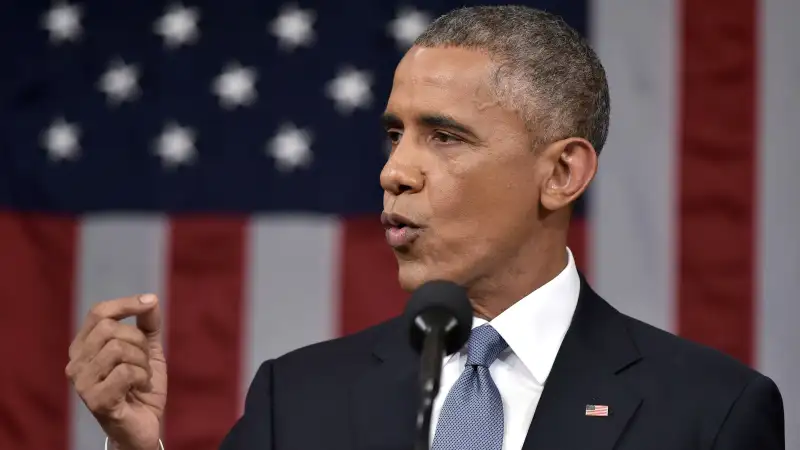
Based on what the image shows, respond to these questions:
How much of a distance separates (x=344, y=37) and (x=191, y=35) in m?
0.39

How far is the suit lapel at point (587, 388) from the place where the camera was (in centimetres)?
184

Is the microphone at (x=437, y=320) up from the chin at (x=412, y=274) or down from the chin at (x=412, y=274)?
down

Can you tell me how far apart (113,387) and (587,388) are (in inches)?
27.7

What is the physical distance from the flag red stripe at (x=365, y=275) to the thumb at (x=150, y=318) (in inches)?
52.7

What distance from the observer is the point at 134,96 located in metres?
3.20

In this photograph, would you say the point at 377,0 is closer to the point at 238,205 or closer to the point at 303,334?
the point at 238,205

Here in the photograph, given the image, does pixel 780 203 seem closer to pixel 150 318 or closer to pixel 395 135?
pixel 395 135

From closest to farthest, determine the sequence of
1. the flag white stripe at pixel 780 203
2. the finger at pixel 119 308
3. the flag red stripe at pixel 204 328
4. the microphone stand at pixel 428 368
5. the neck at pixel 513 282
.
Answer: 1. the microphone stand at pixel 428 368
2. the finger at pixel 119 308
3. the neck at pixel 513 282
4. the flag white stripe at pixel 780 203
5. the flag red stripe at pixel 204 328

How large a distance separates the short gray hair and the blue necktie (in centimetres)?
33

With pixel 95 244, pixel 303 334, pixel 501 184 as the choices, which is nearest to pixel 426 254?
pixel 501 184

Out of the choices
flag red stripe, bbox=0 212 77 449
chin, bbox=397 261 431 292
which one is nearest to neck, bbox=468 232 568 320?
chin, bbox=397 261 431 292

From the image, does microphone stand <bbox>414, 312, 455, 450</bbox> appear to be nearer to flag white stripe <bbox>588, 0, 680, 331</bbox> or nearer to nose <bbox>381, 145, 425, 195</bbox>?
nose <bbox>381, 145, 425, 195</bbox>

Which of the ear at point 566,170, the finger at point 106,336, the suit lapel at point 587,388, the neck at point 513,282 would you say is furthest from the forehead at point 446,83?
the finger at point 106,336

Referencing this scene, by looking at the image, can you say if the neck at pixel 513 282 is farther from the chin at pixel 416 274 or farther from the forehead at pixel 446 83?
the forehead at pixel 446 83
